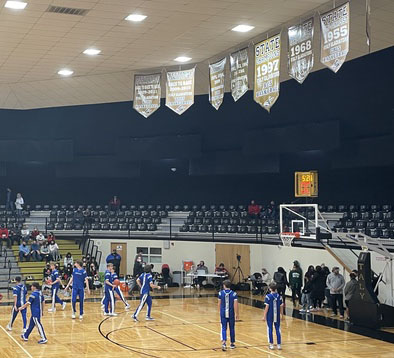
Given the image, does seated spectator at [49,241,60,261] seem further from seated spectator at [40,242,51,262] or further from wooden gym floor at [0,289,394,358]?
wooden gym floor at [0,289,394,358]

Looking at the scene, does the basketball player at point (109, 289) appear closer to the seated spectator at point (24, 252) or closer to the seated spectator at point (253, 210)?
the seated spectator at point (24, 252)

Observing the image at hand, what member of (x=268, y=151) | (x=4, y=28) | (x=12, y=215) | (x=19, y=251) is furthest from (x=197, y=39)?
(x=12, y=215)

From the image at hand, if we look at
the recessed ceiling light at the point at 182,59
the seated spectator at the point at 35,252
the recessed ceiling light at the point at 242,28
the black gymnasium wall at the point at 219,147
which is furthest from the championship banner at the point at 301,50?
the seated spectator at the point at 35,252

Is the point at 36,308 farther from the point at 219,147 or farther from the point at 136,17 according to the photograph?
the point at 219,147

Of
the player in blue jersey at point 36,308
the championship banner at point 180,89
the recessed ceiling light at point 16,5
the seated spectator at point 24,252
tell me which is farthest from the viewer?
the seated spectator at point 24,252

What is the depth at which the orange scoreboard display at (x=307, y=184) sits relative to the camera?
2272 centimetres

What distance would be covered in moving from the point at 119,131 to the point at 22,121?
5.88 meters

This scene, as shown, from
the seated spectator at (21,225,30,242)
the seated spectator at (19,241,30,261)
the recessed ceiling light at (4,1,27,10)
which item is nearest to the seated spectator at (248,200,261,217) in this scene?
the seated spectator at (19,241,30,261)

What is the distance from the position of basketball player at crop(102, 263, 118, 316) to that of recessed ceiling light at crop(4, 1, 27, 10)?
8510 mm

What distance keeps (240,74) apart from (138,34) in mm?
4056

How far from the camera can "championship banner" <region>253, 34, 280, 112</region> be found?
2058 centimetres

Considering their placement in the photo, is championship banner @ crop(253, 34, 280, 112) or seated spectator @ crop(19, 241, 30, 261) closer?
championship banner @ crop(253, 34, 280, 112)

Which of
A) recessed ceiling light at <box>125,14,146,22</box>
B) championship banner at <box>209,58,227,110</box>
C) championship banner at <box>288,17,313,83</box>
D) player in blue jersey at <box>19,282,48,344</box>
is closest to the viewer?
player in blue jersey at <box>19,282,48,344</box>

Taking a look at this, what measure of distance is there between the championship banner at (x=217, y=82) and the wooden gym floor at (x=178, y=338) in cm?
738
